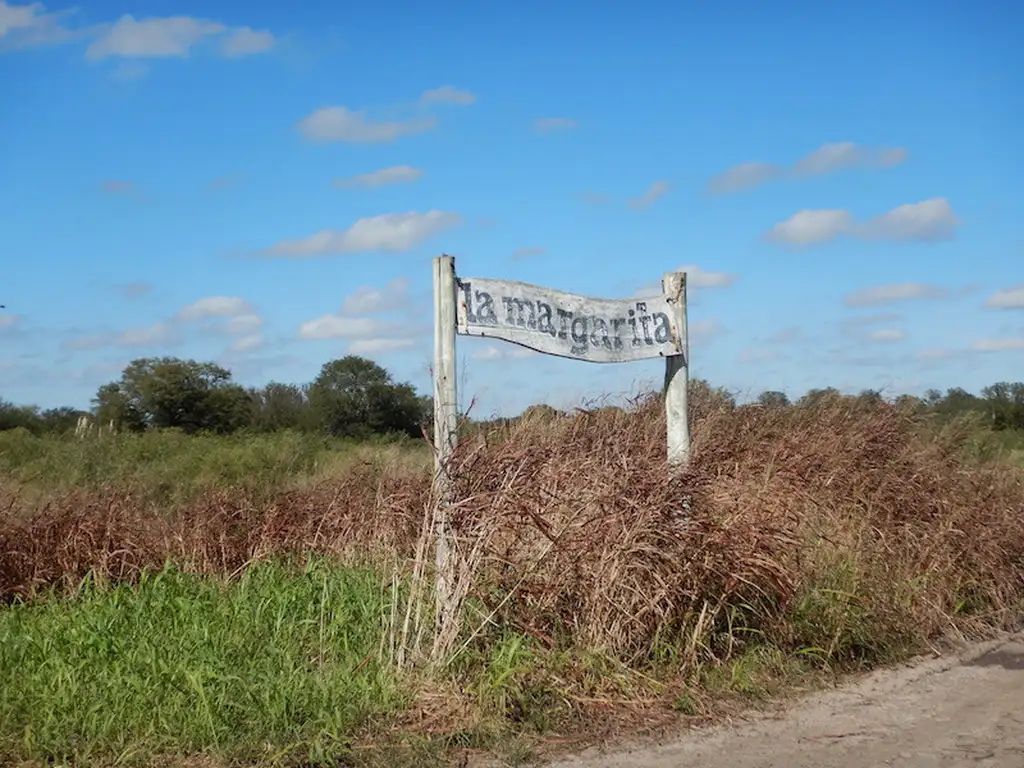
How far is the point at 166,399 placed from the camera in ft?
97.2

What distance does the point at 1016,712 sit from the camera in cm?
600

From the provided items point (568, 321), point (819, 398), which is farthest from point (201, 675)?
point (819, 398)

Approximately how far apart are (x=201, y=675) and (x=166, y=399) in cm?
2559

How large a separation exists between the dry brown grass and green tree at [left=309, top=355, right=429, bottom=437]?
15.2m

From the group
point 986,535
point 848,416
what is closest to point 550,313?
point 986,535

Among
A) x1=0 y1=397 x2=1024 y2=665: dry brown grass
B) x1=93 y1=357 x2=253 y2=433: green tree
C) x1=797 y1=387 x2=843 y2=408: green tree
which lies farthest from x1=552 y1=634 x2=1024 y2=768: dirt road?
x1=93 y1=357 x2=253 y2=433: green tree

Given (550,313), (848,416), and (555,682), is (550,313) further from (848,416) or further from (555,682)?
(848,416)

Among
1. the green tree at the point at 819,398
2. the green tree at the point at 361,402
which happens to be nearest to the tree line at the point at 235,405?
the green tree at the point at 361,402

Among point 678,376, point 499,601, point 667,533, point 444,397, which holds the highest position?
point 678,376

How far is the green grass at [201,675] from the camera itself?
4848 mm

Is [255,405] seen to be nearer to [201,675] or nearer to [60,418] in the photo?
[60,418]

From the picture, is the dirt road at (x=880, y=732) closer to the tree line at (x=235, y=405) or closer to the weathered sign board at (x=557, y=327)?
the weathered sign board at (x=557, y=327)

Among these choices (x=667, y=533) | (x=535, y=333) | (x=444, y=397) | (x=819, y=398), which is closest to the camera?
(x=667, y=533)

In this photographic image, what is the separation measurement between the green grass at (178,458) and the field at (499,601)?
5.47 metres
